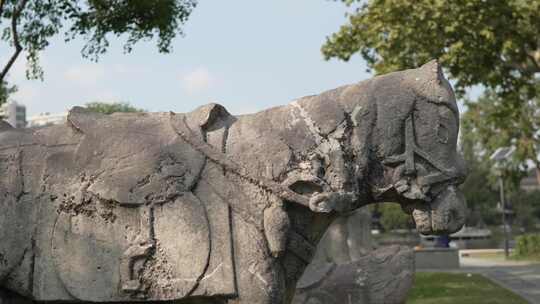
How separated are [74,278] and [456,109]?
7.22 ft

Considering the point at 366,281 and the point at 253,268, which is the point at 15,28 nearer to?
the point at 366,281

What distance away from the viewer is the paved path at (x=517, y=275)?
1477 cm

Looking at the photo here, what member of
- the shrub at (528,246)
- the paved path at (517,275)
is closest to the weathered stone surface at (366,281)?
the paved path at (517,275)

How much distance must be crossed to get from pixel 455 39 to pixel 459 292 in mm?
5261

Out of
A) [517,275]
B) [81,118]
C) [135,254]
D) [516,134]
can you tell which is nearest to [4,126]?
[81,118]

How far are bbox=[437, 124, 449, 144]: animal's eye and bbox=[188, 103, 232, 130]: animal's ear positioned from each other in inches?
44.3

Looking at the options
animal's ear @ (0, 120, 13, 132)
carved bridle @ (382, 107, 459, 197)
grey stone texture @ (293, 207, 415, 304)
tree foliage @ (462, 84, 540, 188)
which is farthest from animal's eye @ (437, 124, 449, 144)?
tree foliage @ (462, 84, 540, 188)

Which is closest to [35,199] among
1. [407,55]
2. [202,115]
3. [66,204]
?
[66,204]

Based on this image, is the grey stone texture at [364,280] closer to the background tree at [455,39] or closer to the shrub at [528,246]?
the background tree at [455,39]

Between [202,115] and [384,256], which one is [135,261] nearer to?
[202,115]

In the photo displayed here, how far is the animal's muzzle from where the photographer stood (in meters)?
4.32

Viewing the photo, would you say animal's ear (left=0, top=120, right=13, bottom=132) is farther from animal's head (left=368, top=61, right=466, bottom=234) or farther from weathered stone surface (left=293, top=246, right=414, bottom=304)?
weathered stone surface (left=293, top=246, right=414, bottom=304)

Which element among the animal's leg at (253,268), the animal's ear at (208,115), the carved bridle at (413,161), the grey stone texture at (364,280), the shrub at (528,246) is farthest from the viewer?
the shrub at (528,246)

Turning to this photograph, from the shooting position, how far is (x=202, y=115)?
4.43 metres
